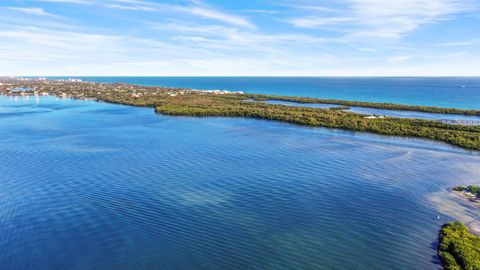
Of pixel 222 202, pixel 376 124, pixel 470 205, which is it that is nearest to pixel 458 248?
pixel 470 205

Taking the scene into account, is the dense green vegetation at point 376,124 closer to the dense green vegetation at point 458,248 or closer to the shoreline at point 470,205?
the shoreline at point 470,205

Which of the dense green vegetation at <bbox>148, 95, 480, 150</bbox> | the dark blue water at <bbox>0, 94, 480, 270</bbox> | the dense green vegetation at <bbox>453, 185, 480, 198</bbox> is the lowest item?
the dark blue water at <bbox>0, 94, 480, 270</bbox>

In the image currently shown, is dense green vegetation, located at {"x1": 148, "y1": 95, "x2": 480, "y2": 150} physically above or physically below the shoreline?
above

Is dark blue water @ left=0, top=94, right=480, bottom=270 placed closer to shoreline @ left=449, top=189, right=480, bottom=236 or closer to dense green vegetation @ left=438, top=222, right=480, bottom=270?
dense green vegetation @ left=438, top=222, right=480, bottom=270

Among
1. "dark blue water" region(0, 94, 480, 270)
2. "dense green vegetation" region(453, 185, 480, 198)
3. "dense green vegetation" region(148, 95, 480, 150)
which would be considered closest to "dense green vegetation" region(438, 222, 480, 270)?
"dark blue water" region(0, 94, 480, 270)

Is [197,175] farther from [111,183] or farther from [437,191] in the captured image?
[437,191]

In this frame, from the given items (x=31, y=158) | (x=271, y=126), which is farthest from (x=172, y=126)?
(x=31, y=158)
